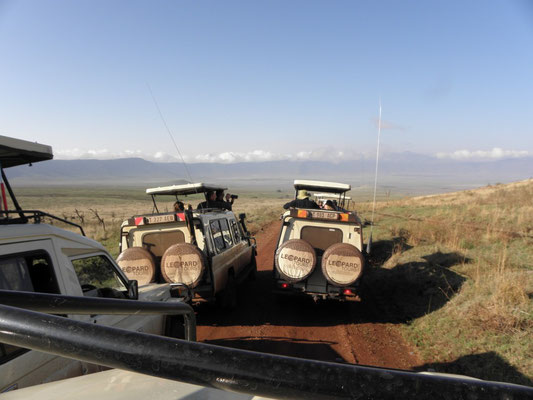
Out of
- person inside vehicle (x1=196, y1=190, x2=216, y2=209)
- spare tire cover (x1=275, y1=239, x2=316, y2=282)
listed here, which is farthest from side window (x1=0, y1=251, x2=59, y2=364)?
person inside vehicle (x1=196, y1=190, x2=216, y2=209)

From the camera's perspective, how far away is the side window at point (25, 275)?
2475 millimetres

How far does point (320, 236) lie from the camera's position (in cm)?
773

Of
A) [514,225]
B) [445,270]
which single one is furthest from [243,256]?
[514,225]

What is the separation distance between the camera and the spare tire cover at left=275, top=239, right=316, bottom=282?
6.86 metres

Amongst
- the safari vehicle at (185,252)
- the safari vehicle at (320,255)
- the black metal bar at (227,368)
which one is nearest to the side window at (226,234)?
the safari vehicle at (185,252)

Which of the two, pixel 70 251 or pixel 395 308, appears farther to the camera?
pixel 395 308

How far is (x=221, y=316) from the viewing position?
7426mm

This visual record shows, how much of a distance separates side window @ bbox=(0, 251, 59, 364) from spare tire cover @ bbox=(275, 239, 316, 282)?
4.52 metres

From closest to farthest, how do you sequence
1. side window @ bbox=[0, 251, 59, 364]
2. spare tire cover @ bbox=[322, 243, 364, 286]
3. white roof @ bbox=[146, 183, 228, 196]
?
side window @ bbox=[0, 251, 59, 364]
spare tire cover @ bbox=[322, 243, 364, 286]
white roof @ bbox=[146, 183, 228, 196]

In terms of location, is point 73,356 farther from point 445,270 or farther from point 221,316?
point 445,270

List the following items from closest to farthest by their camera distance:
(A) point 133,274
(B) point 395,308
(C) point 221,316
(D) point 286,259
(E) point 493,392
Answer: (E) point 493,392, (A) point 133,274, (D) point 286,259, (C) point 221,316, (B) point 395,308

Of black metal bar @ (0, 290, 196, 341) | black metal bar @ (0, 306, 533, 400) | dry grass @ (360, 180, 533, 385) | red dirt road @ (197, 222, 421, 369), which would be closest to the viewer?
black metal bar @ (0, 306, 533, 400)

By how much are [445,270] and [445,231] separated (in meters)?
4.15

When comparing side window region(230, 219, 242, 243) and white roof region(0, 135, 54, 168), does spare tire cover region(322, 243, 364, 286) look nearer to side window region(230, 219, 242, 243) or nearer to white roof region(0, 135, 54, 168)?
side window region(230, 219, 242, 243)
